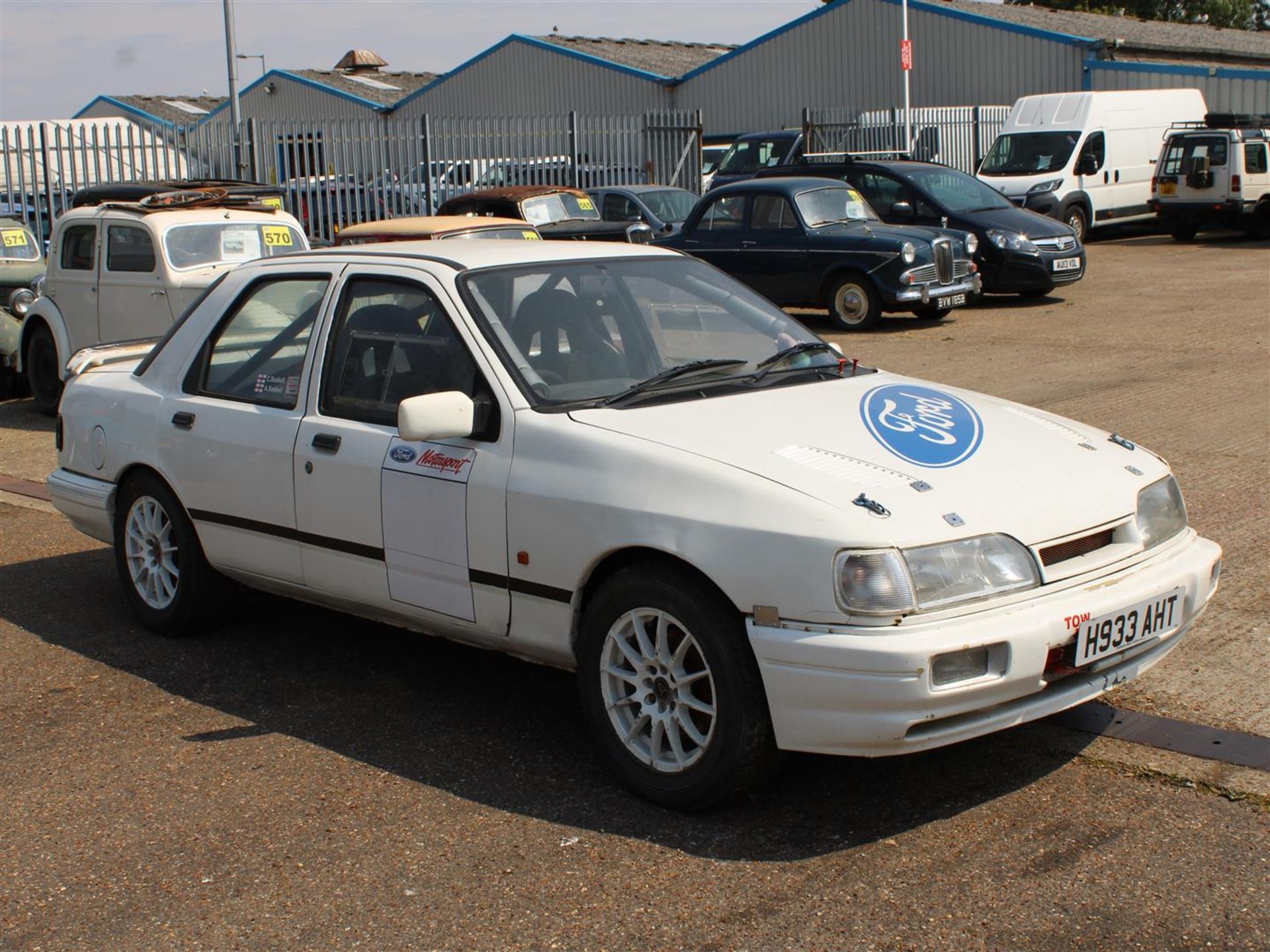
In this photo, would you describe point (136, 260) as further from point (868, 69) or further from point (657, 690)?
point (868, 69)

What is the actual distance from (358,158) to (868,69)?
20753mm

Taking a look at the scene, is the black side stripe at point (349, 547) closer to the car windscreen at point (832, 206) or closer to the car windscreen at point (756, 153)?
the car windscreen at point (832, 206)

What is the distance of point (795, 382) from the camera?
5.17 metres

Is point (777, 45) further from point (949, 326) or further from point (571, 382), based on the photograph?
point (571, 382)

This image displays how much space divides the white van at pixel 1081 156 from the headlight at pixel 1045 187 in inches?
0.6

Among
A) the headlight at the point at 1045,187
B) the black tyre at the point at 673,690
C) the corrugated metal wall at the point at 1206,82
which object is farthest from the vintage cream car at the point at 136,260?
the corrugated metal wall at the point at 1206,82

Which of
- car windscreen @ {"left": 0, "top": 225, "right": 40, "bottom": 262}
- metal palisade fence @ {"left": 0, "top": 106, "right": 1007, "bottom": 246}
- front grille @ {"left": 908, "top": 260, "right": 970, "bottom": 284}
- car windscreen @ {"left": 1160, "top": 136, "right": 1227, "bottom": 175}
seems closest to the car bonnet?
front grille @ {"left": 908, "top": 260, "right": 970, "bottom": 284}

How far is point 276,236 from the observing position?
40.3 ft

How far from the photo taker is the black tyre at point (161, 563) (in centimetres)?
603

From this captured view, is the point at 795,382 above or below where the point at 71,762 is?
above

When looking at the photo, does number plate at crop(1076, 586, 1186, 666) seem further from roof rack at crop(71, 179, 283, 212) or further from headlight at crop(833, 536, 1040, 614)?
roof rack at crop(71, 179, 283, 212)

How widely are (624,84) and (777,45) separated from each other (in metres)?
6.17

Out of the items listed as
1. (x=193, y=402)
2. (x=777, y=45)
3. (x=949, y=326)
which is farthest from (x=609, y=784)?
(x=777, y=45)


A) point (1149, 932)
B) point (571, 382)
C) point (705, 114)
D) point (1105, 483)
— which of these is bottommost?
point (1149, 932)
